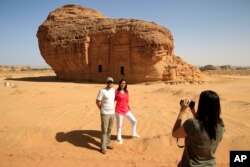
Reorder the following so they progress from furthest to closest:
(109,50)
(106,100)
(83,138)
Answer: (109,50), (83,138), (106,100)

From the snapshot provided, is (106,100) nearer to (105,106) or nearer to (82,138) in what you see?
(105,106)

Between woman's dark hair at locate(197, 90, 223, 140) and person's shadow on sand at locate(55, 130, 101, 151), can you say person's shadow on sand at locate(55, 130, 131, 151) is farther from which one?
woman's dark hair at locate(197, 90, 223, 140)

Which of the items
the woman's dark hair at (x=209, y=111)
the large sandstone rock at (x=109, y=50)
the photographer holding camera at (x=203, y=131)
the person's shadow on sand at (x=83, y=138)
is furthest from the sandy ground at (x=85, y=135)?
the large sandstone rock at (x=109, y=50)

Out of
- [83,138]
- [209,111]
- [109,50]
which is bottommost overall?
[83,138]

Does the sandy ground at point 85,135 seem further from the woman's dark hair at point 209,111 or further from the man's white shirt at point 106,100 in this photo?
the woman's dark hair at point 209,111

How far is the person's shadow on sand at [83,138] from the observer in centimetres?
707

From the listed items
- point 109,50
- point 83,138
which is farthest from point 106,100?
point 109,50

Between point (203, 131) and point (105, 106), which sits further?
point (105, 106)

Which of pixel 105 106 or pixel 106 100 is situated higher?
pixel 106 100

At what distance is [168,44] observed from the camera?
25.6 meters

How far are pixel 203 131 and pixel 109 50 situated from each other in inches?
957

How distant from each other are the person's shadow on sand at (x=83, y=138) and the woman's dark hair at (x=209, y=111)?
440 cm

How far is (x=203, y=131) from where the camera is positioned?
2834mm

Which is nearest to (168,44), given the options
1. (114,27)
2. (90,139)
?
(114,27)
